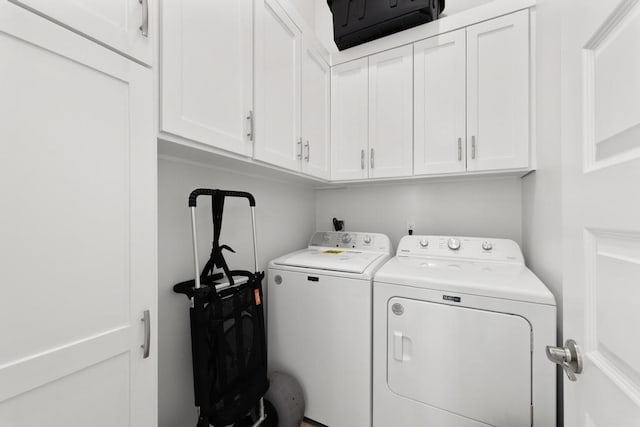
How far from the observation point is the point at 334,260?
1.73m

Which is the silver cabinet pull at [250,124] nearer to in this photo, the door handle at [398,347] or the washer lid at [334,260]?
the washer lid at [334,260]

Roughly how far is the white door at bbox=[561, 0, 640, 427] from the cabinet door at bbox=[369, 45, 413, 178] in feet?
3.84

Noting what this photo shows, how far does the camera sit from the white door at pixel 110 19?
62 cm

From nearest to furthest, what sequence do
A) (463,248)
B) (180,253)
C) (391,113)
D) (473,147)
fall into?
(180,253), (473,147), (463,248), (391,113)

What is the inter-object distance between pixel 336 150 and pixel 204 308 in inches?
57.0

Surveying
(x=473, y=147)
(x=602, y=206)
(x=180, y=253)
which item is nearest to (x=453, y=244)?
(x=473, y=147)

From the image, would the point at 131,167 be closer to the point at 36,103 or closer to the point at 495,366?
the point at 36,103

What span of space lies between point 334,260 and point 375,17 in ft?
5.49

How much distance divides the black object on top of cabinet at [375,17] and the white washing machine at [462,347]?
1.63 metres

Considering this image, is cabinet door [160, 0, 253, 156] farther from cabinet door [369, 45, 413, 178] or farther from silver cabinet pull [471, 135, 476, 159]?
silver cabinet pull [471, 135, 476, 159]

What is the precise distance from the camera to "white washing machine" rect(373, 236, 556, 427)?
3.75 feet

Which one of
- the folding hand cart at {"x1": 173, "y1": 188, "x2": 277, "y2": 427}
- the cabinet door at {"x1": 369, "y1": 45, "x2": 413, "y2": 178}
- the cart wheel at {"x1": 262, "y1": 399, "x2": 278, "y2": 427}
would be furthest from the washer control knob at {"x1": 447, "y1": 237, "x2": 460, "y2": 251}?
the cart wheel at {"x1": 262, "y1": 399, "x2": 278, "y2": 427}

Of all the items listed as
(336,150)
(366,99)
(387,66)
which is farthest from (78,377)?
(387,66)

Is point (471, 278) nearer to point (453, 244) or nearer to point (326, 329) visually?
point (453, 244)
